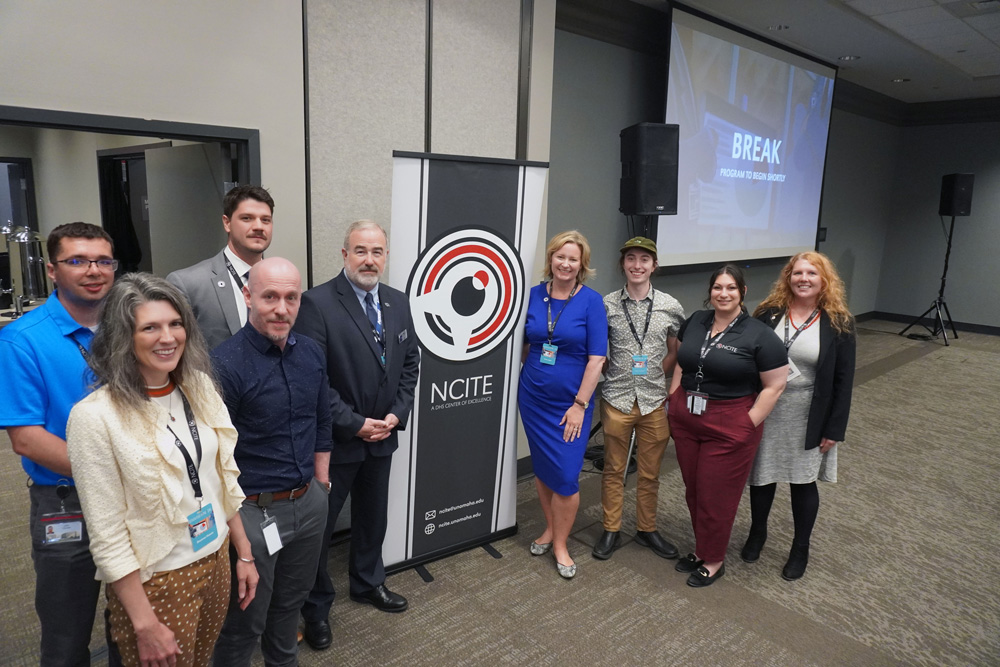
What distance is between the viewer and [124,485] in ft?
4.25

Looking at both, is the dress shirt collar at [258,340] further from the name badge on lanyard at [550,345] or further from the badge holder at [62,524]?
the name badge on lanyard at [550,345]

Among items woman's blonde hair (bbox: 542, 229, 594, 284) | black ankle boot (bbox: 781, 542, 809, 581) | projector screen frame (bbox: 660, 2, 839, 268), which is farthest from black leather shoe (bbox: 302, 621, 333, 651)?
projector screen frame (bbox: 660, 2, 839, 268)

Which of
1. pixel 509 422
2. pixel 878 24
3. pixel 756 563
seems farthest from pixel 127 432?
pixel 878 24

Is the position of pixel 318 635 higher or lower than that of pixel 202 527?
lower

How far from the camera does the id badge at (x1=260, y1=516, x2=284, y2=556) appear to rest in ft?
5.52

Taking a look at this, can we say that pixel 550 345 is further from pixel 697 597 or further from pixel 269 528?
pixel 269 528

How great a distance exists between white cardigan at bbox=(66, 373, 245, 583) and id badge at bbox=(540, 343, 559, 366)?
1.63 metres

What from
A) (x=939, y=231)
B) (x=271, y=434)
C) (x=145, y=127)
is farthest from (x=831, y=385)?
(x=939, y=231)

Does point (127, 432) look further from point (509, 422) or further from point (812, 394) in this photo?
point (812, 394)

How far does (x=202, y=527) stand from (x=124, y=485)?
206mm

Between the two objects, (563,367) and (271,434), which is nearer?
(271,434)

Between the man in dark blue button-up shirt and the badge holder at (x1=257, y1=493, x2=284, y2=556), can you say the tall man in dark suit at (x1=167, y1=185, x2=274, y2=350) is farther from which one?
the badge holder at (x1=257, y1=493, x2=284, y2=556)

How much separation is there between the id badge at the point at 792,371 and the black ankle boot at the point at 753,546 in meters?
0.83

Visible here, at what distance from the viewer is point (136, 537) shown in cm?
131
